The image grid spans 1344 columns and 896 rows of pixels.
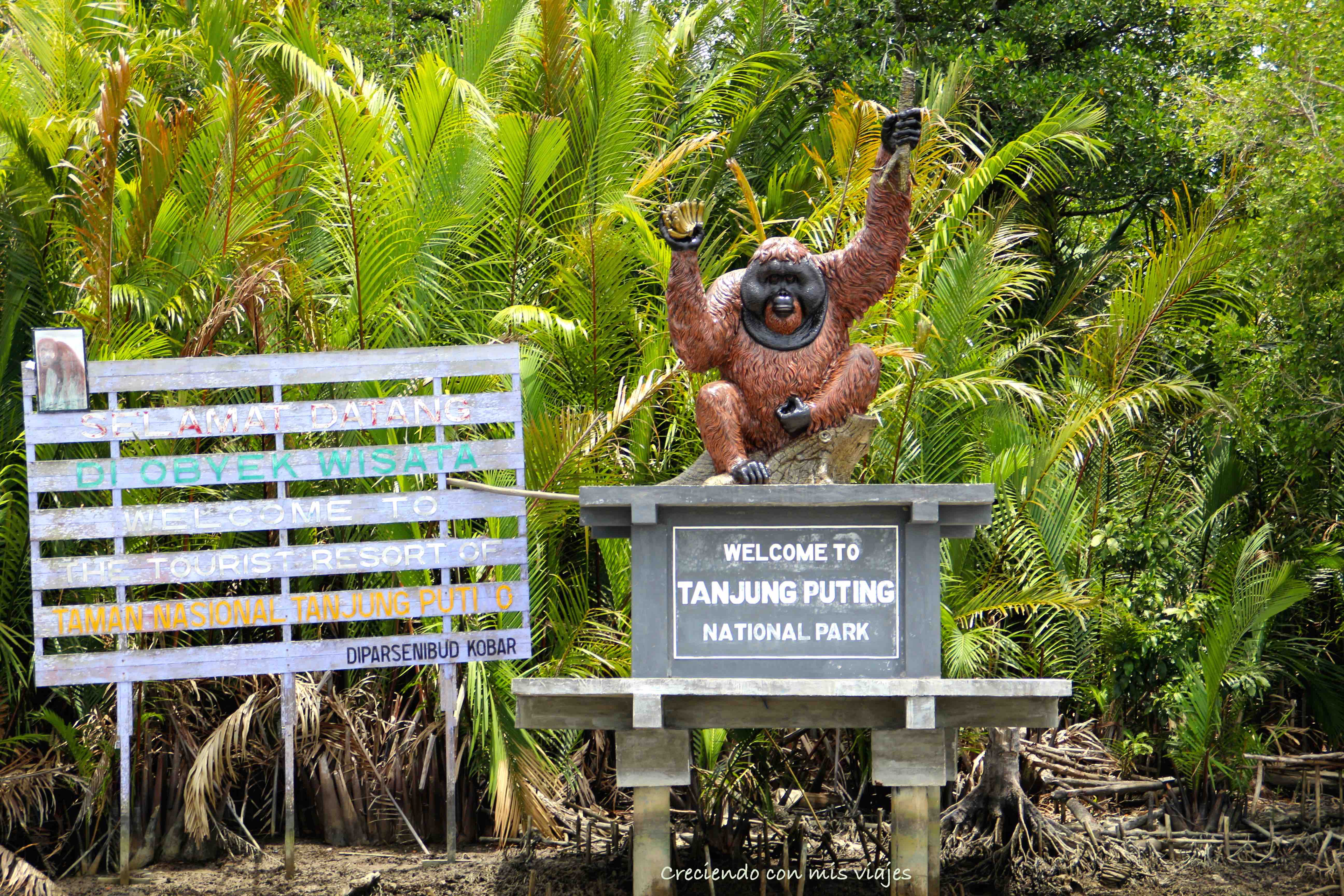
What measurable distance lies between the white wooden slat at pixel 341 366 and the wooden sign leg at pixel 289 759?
5.06 ft

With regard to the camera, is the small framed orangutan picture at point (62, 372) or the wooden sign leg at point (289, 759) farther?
the wooden sign leg at point (289, 759)

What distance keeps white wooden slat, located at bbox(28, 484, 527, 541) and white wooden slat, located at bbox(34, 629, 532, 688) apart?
23.8 inches

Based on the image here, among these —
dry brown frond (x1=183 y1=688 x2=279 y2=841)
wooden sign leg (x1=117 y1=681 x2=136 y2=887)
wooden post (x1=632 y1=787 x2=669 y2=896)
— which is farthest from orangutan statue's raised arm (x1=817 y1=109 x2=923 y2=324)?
dry brown frond (x1=183 y1=688 x2=279 y2=841)

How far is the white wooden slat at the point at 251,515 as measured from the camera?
6.82 metres

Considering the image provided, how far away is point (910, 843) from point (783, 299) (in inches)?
99.0

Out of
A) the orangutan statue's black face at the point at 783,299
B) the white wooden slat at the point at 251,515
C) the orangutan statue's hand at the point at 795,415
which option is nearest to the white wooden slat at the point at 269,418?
the white wooden slat at the point at 251,515

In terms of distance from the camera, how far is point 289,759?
6.88 m

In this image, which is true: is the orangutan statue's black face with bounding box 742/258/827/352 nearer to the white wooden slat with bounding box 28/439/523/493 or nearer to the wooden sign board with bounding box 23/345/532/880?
A: the wooden sign board with bounding box 23/345/532/880

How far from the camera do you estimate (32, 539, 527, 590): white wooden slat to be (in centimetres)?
680

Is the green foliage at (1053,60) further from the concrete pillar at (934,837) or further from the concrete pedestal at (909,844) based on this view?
the concrete pedestal at (909,844)

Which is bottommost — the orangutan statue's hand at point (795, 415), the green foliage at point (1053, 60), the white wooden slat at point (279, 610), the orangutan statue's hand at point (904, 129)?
the white wooden slat at point (279, 610)

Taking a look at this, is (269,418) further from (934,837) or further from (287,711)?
(934,837)

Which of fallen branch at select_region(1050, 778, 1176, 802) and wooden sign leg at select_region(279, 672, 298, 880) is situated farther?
fallen branch at select_region(1050, 778, 1176, 802)

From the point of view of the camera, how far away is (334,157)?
7.72 meters
